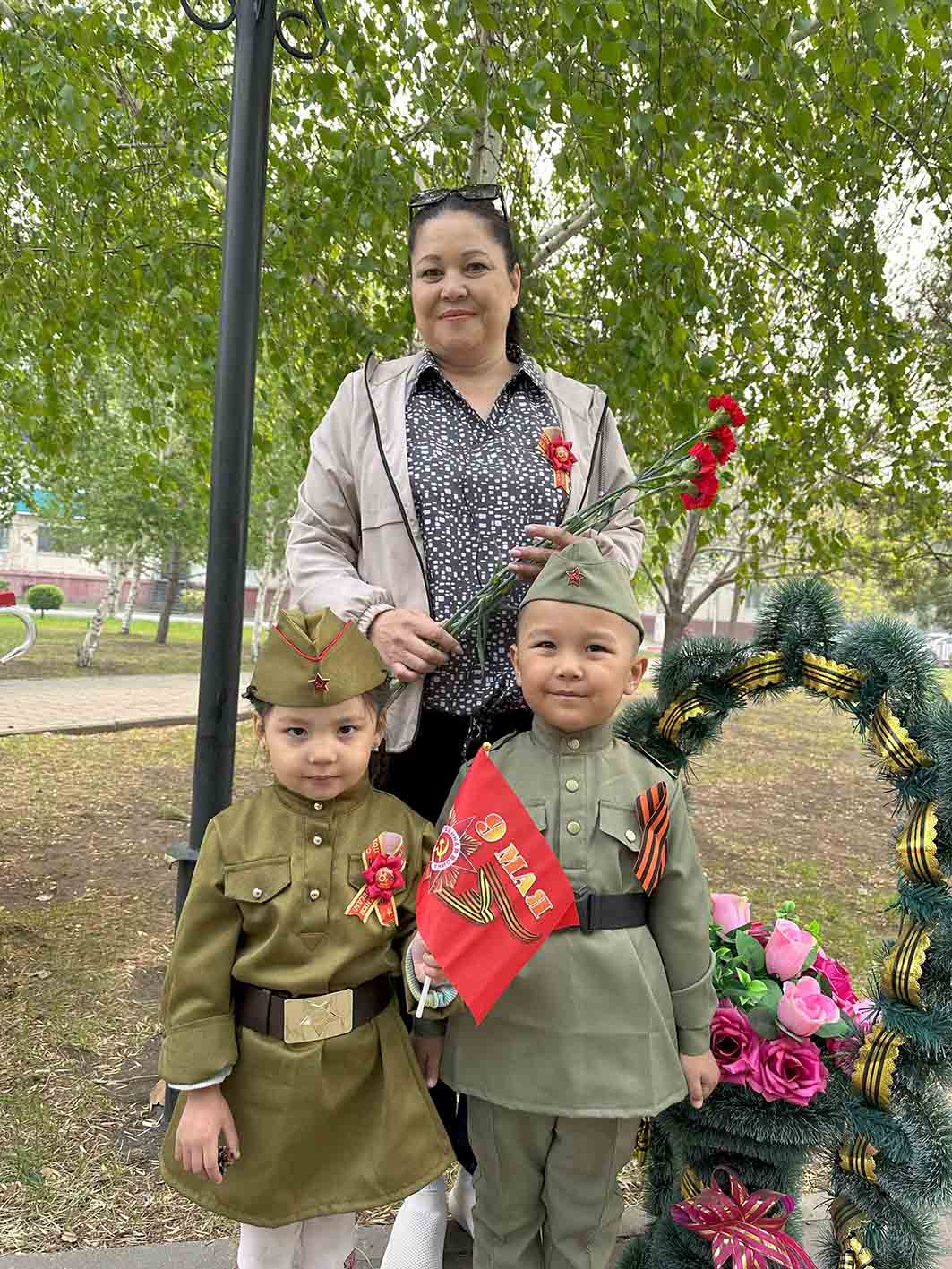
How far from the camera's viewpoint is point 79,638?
24.3 m

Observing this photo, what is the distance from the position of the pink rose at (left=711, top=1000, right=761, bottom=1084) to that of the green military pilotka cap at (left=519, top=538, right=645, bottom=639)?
0.76 metres

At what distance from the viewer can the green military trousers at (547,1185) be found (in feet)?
5.43

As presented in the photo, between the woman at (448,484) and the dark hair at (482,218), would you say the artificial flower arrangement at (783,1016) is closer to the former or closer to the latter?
the woman at (448,484)

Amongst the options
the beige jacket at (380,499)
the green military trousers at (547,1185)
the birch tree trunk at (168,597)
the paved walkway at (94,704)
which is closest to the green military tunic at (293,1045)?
the green military trousers at (547,1185)

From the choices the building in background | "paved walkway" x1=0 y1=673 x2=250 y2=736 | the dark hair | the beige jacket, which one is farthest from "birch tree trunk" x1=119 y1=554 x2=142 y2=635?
the dark hair

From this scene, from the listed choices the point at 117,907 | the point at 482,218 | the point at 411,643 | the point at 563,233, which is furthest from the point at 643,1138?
the point at 563,233

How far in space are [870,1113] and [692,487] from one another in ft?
4.07

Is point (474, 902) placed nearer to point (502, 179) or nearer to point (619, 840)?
point (619, 840)

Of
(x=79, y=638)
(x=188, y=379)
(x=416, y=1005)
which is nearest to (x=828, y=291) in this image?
(x=188, y=379)

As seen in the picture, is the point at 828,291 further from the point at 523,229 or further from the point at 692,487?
the point at 692,487

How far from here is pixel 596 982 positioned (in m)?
1.59

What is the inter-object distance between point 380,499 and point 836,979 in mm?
1353

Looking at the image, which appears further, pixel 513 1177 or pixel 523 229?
pixel 523 229

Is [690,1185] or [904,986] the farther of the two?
[690,1185]
